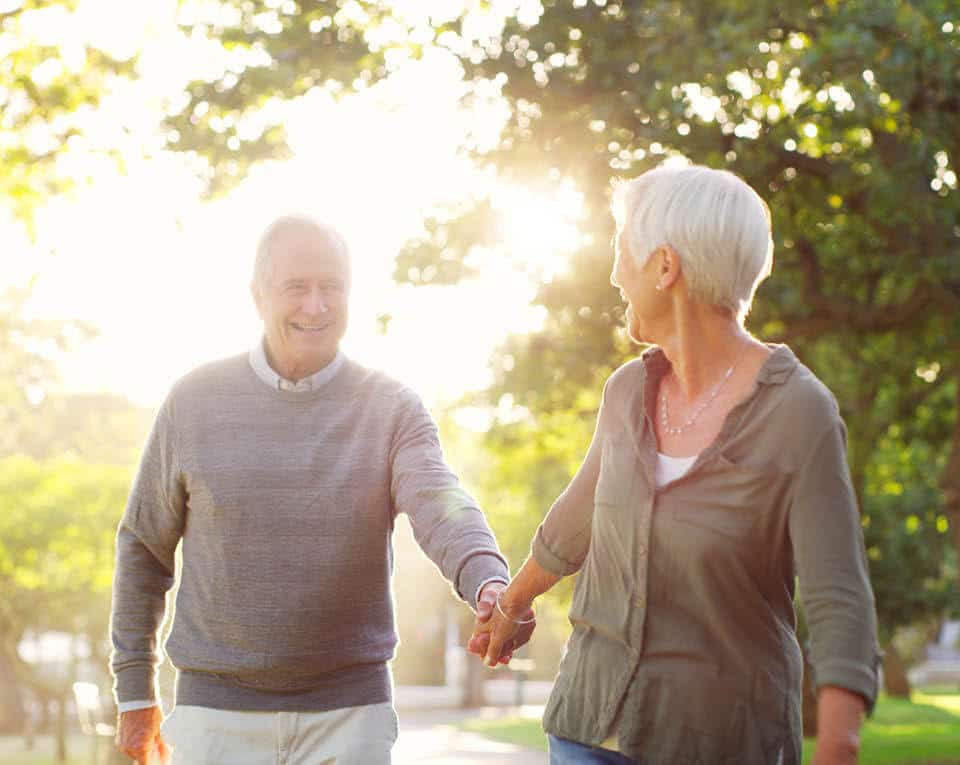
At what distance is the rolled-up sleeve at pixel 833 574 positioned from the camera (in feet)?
9.34

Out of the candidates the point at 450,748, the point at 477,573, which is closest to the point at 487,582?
the point at 477,573

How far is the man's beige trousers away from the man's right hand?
441 mm

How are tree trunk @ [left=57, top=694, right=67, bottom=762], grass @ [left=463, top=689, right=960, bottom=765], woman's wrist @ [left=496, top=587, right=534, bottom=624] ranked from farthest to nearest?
tree trunk @ [left=57, top=694, right=67, bottom=762], grass @ [left=463, top=689, right=960, bottom=765], woman's wrist @ [left=496, top=587, right=534, bottom=624]

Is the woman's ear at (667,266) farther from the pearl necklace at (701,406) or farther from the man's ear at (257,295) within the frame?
the man's ear at (257,295)

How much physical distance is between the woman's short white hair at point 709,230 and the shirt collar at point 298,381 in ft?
4.25

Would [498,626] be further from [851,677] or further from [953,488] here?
[953,488]

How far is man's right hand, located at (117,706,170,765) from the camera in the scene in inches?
177

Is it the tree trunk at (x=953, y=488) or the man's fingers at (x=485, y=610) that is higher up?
the tree trunk at (x=953, y=488)

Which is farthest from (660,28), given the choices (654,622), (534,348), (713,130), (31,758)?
(31,758)

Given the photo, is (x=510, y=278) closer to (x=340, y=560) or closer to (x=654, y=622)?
(x=340, y=560)

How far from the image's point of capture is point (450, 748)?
24.3 meters

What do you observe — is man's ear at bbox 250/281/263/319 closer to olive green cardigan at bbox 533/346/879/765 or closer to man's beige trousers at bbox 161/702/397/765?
man's beige trousers at bbox 161/702/397/765

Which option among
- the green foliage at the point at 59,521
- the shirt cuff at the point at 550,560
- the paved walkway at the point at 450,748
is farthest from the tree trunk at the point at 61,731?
the shirt cuff at the point at 550,560

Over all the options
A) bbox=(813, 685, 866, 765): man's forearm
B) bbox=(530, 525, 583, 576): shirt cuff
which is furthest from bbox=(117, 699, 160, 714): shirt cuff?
bbox=(813, 685, 866, 765): man's forearm
